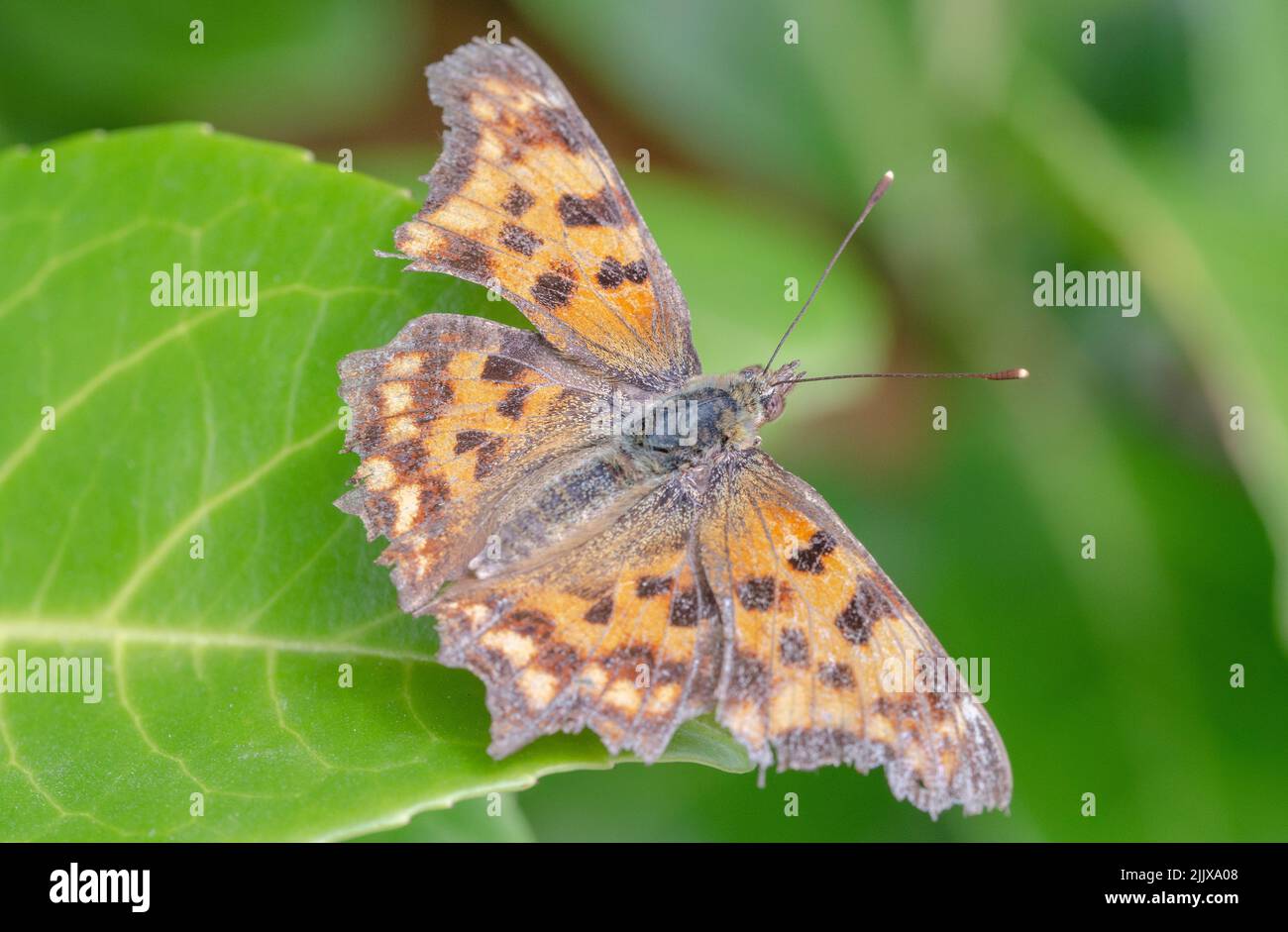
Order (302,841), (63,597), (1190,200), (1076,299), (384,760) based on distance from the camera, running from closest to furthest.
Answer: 1. (302,841)
2. (384,760)
3. (63,597)
4. (1190,200)
5. (1076,299)

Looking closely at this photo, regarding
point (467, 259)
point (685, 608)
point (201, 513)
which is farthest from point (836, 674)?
point (201, 513)

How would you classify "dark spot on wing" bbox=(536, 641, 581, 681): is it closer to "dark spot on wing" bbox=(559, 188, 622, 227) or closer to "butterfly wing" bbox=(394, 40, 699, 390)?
"butterfly wing" bbox=(394, 40, 699, 390)

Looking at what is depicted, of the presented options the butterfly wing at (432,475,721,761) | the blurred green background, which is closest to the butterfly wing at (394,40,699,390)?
the butterfly wing at (432,475,721,761)

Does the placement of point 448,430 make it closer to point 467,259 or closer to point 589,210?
point 467,259

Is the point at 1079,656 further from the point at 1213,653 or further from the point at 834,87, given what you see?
the point at 834,87

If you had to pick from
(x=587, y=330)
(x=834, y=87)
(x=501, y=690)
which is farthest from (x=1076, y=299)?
(x=501, y=690)

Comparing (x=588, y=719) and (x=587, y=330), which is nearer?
(x=588, y=719)
